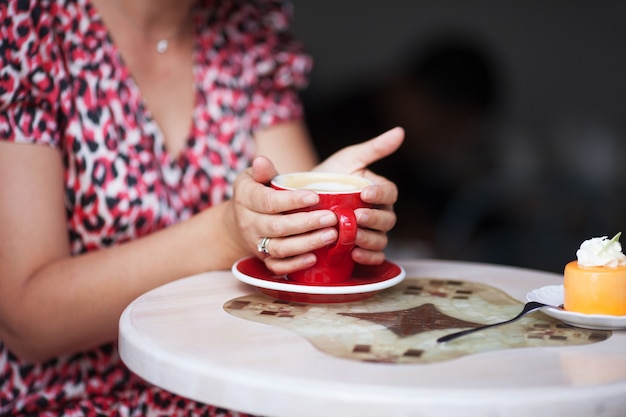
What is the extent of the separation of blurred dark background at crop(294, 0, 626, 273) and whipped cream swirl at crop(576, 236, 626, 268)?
2.53 m

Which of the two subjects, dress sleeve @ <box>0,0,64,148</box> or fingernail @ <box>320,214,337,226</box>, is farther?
dress sleeve @ <box>0,0,64,148</box>

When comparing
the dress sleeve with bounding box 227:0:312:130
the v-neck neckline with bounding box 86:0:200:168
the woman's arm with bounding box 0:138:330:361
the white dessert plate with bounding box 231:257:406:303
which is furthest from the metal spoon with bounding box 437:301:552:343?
the dress sleeve with bounding box 227:0:312:130

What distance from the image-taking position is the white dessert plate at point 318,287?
1.03m

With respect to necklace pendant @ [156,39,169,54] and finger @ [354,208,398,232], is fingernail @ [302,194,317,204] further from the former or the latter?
necklace pendant @ [156,39,169,54]

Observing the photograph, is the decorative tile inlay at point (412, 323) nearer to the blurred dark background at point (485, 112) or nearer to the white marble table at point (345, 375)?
the white marble table at point (345, 375)

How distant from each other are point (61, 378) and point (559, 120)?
13.3 feet

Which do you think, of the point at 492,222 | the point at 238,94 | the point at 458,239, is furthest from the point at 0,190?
the point at 492,222

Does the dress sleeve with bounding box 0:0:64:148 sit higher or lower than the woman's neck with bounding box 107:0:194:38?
lower

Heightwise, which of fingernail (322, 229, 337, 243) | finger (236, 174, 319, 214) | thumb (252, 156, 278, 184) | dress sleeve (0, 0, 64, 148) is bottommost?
fingernail (322, 229, 337, 243)

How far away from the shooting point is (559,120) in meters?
4.84

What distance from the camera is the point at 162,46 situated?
1.61 meters

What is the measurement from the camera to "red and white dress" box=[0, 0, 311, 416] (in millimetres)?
1299

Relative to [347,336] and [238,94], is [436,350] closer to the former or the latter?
[347,336]

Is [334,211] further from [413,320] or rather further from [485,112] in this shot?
[485,112]
